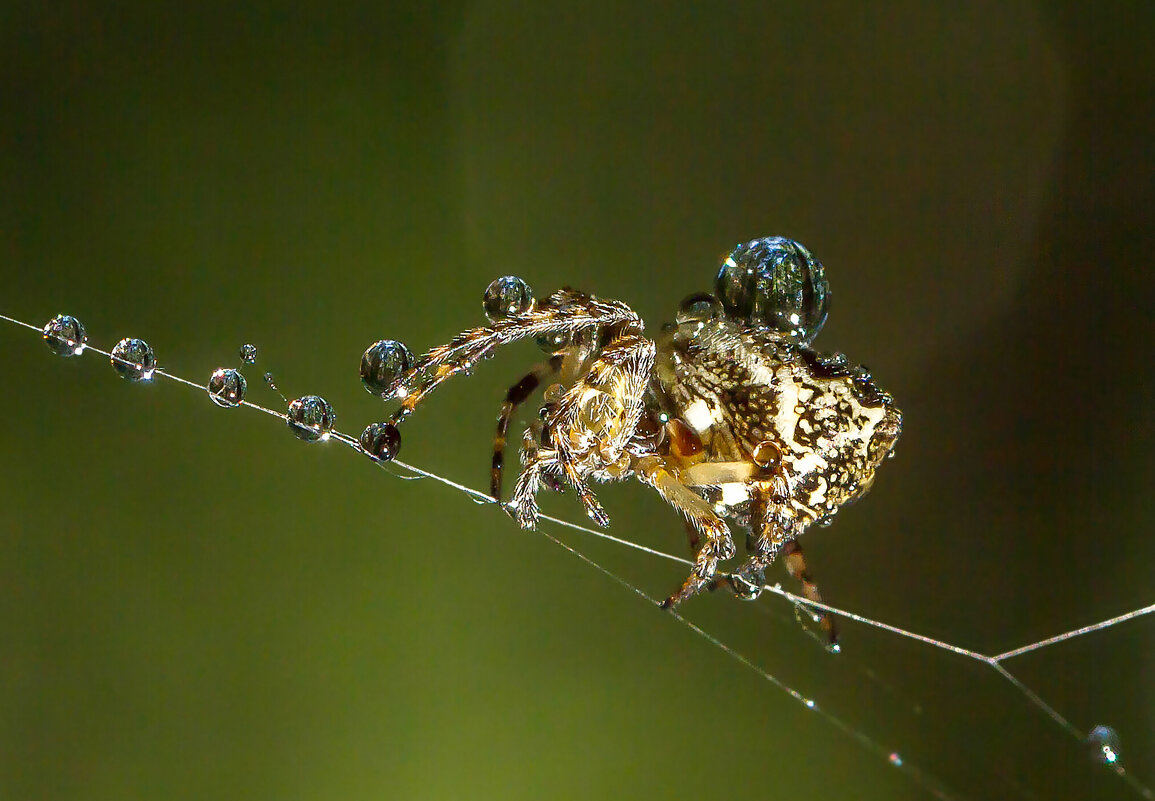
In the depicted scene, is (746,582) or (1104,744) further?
(1104,744)

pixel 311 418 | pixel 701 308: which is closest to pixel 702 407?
pixel 701 308

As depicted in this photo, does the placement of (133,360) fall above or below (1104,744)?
below

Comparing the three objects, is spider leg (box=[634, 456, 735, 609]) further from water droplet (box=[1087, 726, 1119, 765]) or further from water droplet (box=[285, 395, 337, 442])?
water droplet (box=[1087, 726, 1119, 765])

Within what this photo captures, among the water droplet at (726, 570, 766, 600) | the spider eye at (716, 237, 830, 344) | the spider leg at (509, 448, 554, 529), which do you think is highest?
the spider eye at (716, 237, 830, 344)

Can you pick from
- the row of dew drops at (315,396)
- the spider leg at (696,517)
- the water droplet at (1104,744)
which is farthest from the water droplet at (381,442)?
the water droplet at (1104,744)

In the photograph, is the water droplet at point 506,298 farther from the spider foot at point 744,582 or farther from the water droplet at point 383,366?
the spider foot at point 744,582

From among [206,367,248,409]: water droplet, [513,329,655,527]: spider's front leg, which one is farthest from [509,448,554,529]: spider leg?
[206,367,248,409]: water droplet

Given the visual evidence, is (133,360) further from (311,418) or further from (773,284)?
(773,284)
